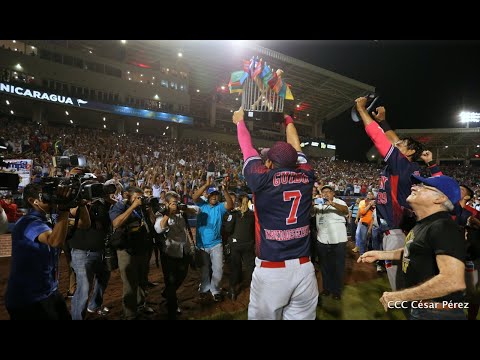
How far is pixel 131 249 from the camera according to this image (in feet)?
13.9

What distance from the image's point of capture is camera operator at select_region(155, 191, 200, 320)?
4.33 metres

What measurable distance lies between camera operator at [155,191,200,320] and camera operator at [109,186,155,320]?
0.27 m

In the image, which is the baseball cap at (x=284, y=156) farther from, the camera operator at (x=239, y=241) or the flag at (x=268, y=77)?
the camera operator at (x=239, y=241)

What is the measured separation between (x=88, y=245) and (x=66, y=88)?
2657 centimetres

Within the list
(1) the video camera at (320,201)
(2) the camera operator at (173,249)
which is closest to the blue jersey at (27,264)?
(2) the camera operator at (173,249)

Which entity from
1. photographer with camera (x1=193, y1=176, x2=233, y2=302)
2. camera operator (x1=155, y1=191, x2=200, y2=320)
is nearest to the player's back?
camera operator (x1=155, y1=191, x2=200, y2=320)

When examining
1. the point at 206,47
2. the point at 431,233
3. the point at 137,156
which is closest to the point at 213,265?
the point at 431,233

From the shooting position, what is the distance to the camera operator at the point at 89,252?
12.5 ft

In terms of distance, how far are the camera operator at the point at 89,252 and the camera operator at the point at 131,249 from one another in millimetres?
216

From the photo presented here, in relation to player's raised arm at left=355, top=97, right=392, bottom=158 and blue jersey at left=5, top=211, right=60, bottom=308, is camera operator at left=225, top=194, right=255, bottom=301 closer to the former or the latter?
player's raised arm at left=355, top=97, right=392, bottom=158

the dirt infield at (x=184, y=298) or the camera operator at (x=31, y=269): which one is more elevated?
the camera operator at (x=31, y=269)

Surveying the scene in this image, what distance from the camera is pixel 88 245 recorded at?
396 cm

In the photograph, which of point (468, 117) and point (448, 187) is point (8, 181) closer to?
point (448, 187)
